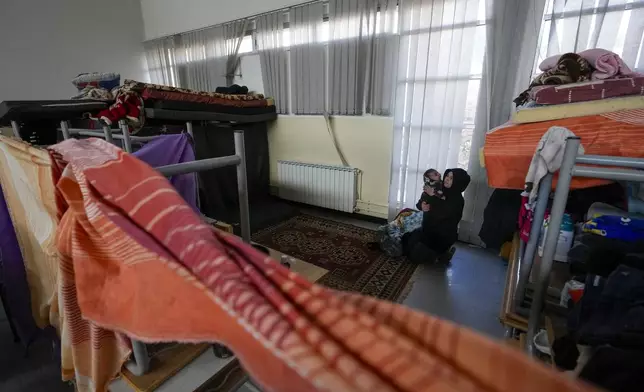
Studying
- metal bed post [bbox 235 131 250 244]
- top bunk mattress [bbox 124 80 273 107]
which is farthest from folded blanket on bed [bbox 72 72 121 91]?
metal bed post [bbox 235 131 250 244]

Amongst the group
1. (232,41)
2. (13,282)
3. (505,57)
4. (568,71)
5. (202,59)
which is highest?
(232,41)

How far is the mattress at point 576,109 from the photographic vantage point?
999mm

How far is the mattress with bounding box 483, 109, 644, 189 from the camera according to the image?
93 cm

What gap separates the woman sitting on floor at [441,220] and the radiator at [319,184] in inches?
34.5

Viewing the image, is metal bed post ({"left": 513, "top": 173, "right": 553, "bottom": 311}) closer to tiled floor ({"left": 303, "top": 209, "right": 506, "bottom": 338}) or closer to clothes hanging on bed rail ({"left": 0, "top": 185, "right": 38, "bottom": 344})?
tiled floor ({"left": 303, "top": 209, "right": 506, "bottom": 338})

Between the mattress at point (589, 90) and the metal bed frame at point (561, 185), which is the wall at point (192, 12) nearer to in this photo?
the mattress at point (589, 90)

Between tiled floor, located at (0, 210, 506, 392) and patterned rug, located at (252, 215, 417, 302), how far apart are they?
147mm

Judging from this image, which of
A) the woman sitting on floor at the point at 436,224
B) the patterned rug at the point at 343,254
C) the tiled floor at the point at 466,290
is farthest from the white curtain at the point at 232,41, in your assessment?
the tiled floor at the point at 466,290

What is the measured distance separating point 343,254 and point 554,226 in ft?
5.56

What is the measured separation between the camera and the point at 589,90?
3.41 ft

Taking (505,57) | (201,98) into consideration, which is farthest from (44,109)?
(505,57)

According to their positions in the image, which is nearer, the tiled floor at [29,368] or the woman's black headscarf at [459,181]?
the tiled floor at [29,368]

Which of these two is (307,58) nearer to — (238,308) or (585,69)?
(585,69)

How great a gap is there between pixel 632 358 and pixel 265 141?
11.0ft
